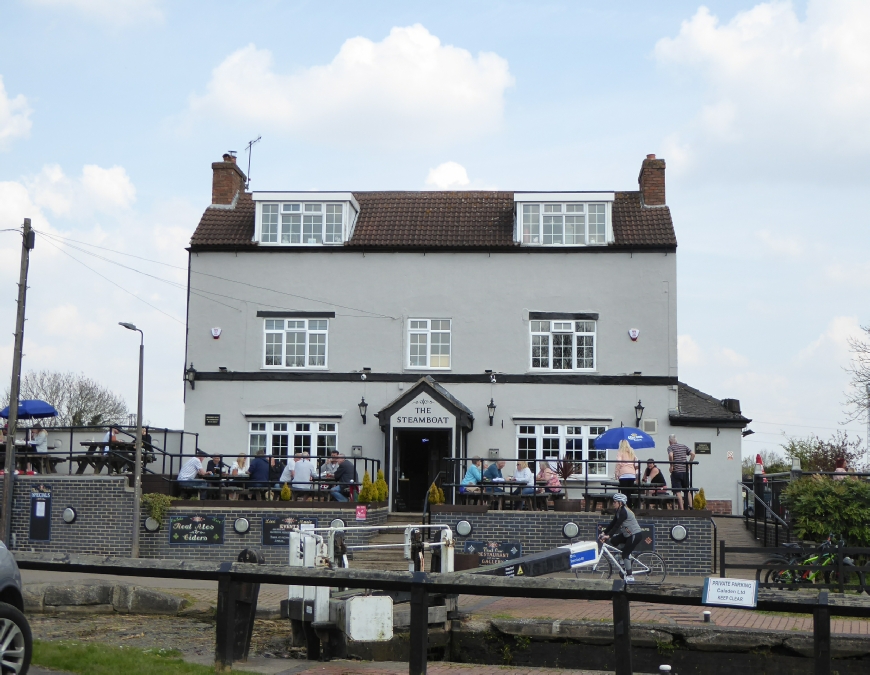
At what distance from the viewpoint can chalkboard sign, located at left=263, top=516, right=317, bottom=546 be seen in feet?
69.9

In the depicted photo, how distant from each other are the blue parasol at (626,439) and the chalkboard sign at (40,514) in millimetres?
12156

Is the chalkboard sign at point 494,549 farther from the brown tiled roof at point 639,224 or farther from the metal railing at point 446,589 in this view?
the metal railing at point 446,589

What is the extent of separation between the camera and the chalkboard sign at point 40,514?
22.3 m

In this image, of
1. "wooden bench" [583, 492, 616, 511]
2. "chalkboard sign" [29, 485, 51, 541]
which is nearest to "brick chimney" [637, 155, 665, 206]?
"wooden bench" [583, 492, 616, 511]

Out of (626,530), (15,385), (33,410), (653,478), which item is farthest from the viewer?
(33,410)

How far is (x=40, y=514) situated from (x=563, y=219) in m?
14.8

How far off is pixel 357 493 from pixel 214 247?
8.62 metres

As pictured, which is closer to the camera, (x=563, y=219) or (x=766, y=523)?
(x=766, y=523)

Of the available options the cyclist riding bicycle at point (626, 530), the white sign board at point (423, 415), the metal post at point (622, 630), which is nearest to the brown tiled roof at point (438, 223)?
the white sign board at point (423, 415)

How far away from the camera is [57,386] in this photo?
193 feet

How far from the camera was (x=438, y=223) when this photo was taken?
1099 inches

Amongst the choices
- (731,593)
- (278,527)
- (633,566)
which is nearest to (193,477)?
(278,527)

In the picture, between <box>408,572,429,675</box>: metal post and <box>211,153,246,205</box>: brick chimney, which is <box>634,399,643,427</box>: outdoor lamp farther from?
<box>408,572,429,675</box>: metal post

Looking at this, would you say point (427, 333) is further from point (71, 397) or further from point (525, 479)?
point (71, 397)
